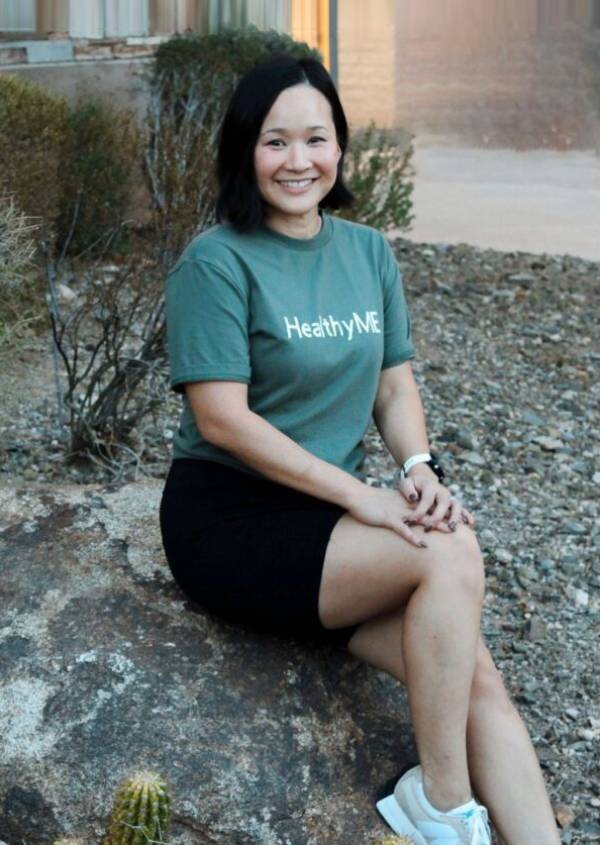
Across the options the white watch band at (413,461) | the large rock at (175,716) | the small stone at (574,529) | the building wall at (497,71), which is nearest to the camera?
the large rock at (175,716)

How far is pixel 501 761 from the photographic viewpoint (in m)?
3.04

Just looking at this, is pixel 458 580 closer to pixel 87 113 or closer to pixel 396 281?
pixel 396 281

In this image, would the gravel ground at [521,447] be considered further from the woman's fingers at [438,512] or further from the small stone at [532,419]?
the woman's fingers at [438,512]

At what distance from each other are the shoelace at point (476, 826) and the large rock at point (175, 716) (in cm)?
22

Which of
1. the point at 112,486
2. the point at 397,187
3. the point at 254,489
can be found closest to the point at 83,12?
the point at 397,187

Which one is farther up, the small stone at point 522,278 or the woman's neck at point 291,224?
the woman's neck at point 291,224

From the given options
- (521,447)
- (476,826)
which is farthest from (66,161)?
(476,826)

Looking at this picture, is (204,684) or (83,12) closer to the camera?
(204,684)

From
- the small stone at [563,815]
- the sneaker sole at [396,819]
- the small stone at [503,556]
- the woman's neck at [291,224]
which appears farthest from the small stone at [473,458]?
the sneaker sole at [396,819]

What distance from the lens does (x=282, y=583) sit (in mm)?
3113

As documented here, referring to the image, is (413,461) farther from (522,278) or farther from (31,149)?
(522,278)

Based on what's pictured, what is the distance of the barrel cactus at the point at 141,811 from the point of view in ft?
8.86

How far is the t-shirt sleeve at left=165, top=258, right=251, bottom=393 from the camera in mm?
3162

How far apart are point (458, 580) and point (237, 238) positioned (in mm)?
880
